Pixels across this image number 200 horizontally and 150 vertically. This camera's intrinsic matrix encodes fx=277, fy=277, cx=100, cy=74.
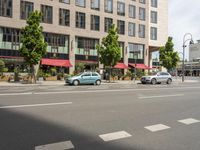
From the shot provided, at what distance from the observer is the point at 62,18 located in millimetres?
43438

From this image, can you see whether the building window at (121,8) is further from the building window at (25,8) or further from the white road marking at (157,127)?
the white road marking at (157,127)

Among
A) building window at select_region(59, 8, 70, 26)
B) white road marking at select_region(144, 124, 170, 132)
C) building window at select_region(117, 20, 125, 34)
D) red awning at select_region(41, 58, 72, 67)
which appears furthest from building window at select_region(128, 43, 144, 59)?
white road marking at select_region(144, 124, 170, 132)

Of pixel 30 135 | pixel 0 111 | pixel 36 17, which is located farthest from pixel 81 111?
A: pixel 36 17

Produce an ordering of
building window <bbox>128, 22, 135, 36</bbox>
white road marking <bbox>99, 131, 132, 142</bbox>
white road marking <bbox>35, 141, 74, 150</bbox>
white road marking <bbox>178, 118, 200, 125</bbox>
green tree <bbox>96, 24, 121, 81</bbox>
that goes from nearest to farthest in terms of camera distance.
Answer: white road marking <bbox>35, 141, 74, 150</bbox> < white road marking <bbox>99, 131, 132, 142</bbox> < white road marking <bbox>178, 118, 200, 125</bbox> < green tree <bbox>96, 24, 121, 81</bbox> < building window <bbox>128, 22, 135, 36</bbox>

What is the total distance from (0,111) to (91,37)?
37.6m

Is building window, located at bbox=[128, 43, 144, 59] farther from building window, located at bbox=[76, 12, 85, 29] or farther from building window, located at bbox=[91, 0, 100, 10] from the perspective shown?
building window, located at bbox=[76, 12, 85, 29]

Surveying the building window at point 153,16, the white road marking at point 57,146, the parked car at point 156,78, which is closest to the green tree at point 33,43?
the parked car at point 156,78

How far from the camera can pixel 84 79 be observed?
29.5m

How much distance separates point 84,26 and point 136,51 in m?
12.0

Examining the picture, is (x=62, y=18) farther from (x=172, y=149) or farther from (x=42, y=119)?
(x=172, y=149)

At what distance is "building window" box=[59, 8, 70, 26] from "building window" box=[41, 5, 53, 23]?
155 cm

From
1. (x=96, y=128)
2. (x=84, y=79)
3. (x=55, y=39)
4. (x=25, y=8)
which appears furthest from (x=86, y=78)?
(x=96, y=128)

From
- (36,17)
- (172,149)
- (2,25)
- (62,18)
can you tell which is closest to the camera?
(172,149)

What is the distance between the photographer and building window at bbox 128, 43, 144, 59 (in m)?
51.6
